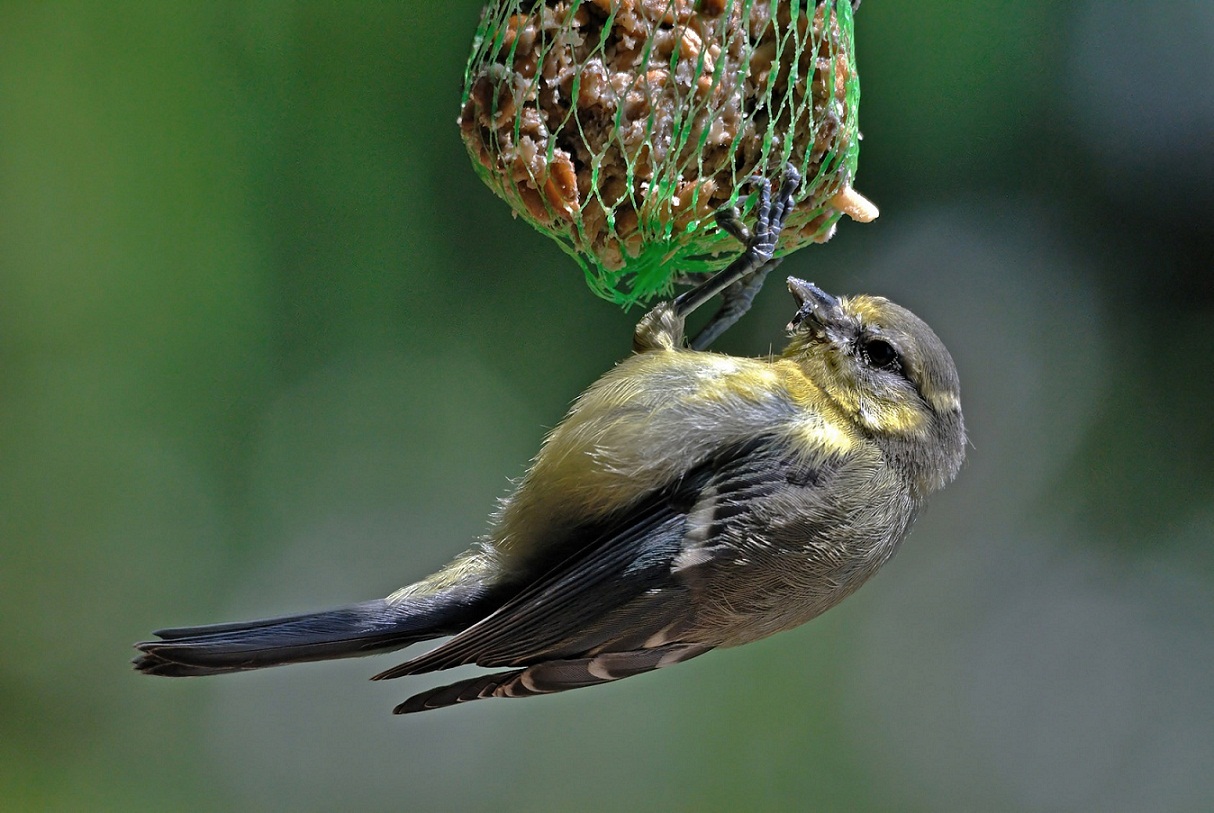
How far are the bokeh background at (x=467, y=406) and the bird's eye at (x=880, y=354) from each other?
4.19 feet

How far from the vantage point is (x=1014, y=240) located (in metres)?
3.35

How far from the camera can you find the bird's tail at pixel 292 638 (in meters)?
1.45

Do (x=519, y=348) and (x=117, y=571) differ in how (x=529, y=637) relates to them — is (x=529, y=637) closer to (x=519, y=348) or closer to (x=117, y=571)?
(x=519, y=348)

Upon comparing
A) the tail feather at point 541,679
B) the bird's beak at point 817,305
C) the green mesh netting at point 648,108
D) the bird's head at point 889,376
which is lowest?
the tail feather at point 541,679

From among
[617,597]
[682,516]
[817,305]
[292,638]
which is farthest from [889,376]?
[292,638]

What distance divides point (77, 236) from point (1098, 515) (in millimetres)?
3329

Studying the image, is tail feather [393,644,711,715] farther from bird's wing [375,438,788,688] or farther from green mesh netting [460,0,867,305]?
green mesh netting [460,0,867,305]

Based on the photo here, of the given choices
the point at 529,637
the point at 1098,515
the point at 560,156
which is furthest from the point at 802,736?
the point at 560,156

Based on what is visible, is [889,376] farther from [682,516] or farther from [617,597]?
[617,597]

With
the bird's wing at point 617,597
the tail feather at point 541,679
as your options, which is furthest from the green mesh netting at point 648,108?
the tail feather at point 541,679

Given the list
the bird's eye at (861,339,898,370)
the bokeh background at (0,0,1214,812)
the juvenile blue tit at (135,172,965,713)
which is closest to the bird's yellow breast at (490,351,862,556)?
the juvenile blue tit at (135,172,965,713)

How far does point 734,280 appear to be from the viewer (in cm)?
165

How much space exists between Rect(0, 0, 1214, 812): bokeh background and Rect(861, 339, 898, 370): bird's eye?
128 centimetres

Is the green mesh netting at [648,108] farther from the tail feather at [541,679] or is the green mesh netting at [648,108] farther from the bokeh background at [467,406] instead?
the bokeh background at [467,406]
